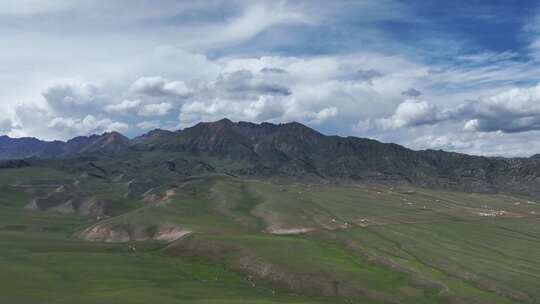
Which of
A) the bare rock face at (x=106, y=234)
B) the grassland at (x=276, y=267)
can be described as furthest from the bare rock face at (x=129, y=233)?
the grassland at (x=276, y=267)

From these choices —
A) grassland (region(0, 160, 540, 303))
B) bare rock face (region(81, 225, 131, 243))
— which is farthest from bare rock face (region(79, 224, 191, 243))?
grassland (region(0, 160, 540, 303))

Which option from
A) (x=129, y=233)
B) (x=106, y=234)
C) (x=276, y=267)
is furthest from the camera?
(x=129, y=233)

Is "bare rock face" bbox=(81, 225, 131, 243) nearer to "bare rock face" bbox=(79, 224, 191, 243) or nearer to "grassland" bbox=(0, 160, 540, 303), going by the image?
"bare rock face" bbox=(79, 224, 191, 243)

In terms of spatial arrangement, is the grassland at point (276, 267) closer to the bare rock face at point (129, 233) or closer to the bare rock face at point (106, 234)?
the bare rock face at point (129, 233)

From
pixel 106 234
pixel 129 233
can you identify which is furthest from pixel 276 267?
pixel 106 234

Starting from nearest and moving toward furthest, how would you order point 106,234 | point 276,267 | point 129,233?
point 276,267 → point 106,234 → point 129,233

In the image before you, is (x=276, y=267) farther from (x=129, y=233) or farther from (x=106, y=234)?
(x=106, y=234)

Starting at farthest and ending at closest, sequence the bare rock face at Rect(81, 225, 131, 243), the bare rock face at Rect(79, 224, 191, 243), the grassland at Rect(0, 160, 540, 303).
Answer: the bare rock face at Rect(81, 225, 131, 243) < the bare rock face at Rect(79, 224, 191, 243) < the grassland at Rect(0, 160, 540, 303)

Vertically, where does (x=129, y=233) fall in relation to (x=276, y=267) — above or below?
above

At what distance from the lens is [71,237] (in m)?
182

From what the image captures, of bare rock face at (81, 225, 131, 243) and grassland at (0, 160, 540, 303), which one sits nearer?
grassland at (0, 160, 540, 303)

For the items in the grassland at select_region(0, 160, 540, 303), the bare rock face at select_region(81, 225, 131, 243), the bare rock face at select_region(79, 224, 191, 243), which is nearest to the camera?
the grassland at select_region(0, 160, 540, 303)

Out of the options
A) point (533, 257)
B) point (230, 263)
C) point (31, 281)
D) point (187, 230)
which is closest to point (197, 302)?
point (31, 281)

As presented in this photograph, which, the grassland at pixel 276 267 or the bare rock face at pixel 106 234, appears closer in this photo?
the grassland at pixel 276 267
